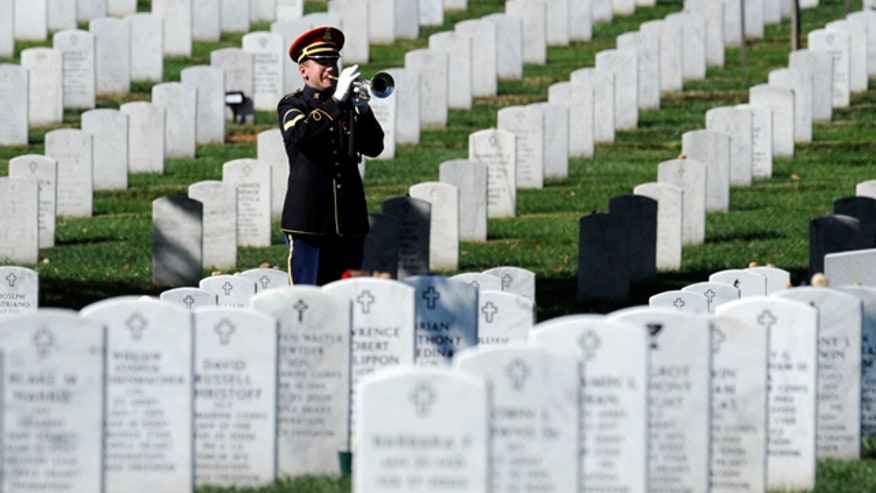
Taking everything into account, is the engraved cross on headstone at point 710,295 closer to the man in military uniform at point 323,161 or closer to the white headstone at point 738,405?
the man in military uniform at point 323,161

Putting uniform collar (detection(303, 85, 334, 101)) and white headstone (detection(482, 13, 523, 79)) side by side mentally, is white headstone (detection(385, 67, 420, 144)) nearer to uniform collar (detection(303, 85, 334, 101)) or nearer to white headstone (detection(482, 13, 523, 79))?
white headstone (detection(482, 13, 523, 79))

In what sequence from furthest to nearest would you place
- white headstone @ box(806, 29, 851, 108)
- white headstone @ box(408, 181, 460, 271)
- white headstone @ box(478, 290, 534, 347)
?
white headstone @ box(806, 29, 851, 108)
white headstone @ box(408, 181, 460, 271)
white headstone @ box(478, 290, 534, 347)

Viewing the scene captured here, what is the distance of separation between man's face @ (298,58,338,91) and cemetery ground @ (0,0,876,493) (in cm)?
348

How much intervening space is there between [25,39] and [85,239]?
34.7 feet

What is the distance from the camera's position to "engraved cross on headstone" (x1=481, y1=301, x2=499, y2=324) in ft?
34.0

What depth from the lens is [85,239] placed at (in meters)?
18.1

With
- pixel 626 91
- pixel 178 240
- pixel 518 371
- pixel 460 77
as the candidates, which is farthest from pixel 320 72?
pixel 460 77

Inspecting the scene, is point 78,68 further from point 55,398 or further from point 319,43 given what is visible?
point 55,398

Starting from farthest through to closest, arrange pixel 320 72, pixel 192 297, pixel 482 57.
Answer: 1. pixel 482 57
2. pixel 192 297
3. pixel 320 72

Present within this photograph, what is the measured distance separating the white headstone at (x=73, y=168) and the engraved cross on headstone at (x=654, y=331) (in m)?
12.0

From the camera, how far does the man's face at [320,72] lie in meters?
10.8

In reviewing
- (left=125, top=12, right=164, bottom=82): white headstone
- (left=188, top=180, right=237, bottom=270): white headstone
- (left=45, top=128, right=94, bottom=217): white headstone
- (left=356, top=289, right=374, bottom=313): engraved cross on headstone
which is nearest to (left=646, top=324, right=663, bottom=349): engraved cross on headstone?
(left=356, top=289, right=374, bottom=313): engraved cross on headstone

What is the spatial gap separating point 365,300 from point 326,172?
217 cm

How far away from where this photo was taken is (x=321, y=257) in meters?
10.9
